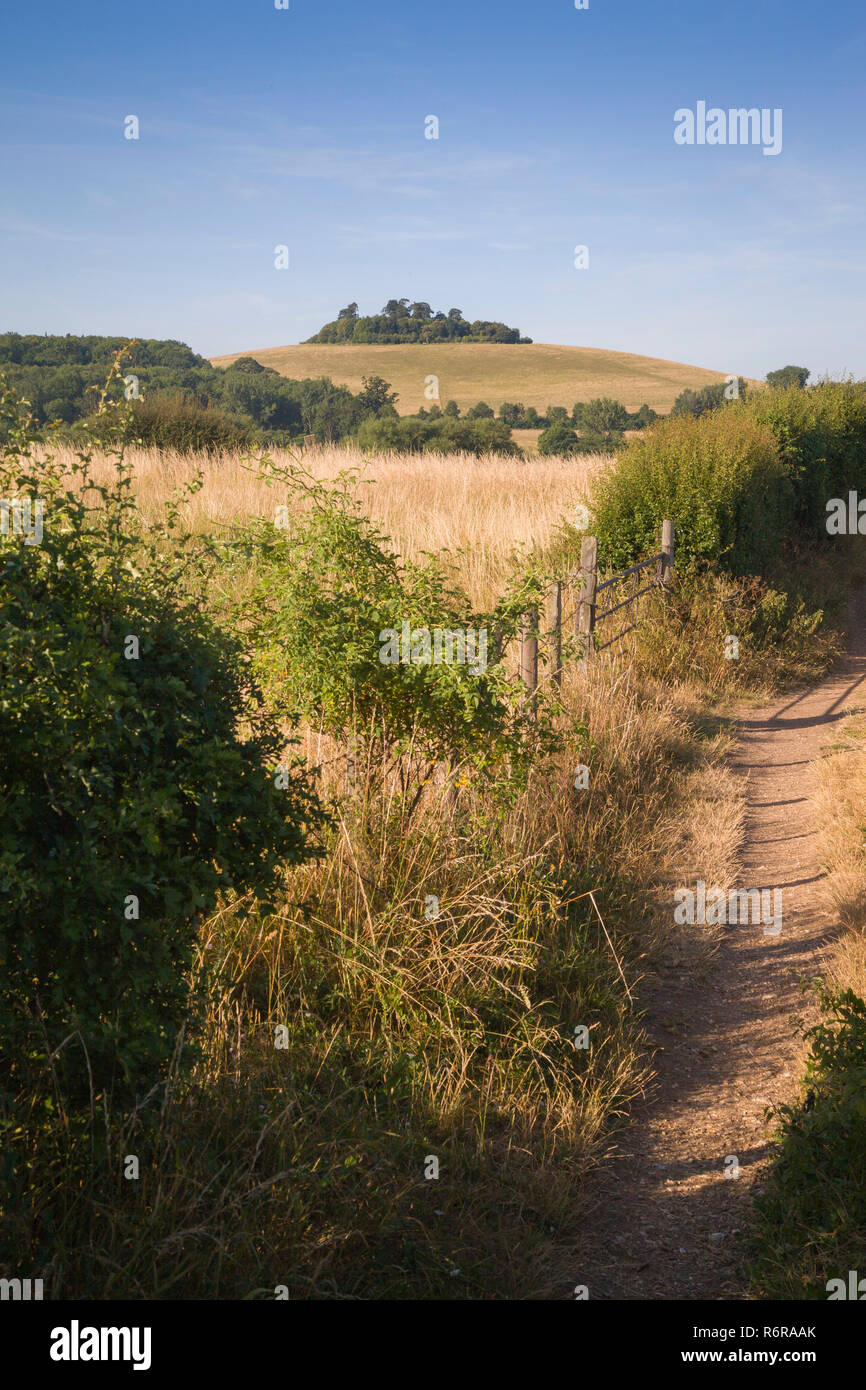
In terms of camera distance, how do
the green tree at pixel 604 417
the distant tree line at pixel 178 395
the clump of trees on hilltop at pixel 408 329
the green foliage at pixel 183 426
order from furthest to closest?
the clump of trees on hilltop at pixel 408 329, the green tree at pixel 604 417, the green foliage at pixel 183 426, the distant tree line at pixel 178 395

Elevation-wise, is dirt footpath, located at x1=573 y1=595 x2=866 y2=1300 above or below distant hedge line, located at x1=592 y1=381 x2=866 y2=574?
below

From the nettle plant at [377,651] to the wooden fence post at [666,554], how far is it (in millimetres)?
6230

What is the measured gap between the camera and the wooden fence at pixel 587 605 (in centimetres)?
600

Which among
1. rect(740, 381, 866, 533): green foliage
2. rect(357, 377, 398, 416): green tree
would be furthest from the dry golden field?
rect(357, 377, 398, 416): green tree

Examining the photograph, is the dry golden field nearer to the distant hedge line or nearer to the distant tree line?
the distant hedge line

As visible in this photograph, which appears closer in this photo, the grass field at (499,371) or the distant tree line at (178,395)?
the distant tree line at (178,395)

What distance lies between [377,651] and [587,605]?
445cm

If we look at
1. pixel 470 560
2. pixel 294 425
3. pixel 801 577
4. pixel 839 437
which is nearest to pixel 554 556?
pixel 470 560

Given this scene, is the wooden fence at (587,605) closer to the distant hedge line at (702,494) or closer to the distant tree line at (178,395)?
the distant hedge line at (702,494)

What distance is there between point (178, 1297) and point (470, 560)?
27.9ft

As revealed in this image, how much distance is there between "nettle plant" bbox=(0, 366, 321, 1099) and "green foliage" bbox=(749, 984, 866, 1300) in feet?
5.96

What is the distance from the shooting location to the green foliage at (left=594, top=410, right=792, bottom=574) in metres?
11.0

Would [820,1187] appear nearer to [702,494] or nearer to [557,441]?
[702,494]

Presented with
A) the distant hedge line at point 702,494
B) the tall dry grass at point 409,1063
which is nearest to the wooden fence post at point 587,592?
the tall dry grass at point 409,1063
